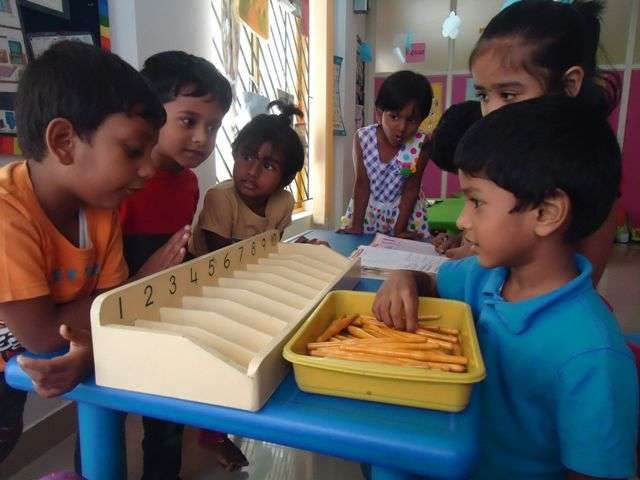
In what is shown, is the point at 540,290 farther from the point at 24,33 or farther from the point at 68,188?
the point at 24,33

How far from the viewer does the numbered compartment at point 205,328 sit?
44 cm

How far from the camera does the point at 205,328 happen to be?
0.54 meters

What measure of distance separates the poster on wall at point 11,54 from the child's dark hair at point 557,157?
1001 millimetres

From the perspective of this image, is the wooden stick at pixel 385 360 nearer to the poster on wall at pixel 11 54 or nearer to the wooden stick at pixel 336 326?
the wooden stick at pixel 336 326

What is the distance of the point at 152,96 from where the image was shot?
783 millimetres

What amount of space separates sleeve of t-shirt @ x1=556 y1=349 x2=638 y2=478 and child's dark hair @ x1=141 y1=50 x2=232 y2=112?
898 millimetres

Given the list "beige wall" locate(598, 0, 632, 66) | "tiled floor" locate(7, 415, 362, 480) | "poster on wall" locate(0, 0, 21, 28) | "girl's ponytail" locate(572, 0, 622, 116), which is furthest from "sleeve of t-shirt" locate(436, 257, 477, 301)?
"beige wall" locate(598, 0, 632, 66)

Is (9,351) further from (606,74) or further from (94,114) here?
(606,74)

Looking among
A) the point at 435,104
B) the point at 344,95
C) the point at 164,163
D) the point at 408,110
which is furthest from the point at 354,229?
the point at 435,104

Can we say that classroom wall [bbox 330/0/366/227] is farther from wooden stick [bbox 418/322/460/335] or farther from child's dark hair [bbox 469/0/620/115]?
wooden stick [bbox 418/322/460/335]

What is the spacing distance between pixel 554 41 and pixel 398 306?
591 mm

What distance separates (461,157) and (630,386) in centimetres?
33

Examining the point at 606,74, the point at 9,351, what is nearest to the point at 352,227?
the point at 606,74

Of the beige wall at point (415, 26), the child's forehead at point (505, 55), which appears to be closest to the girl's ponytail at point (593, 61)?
the child's forehead at point (505, 55)
